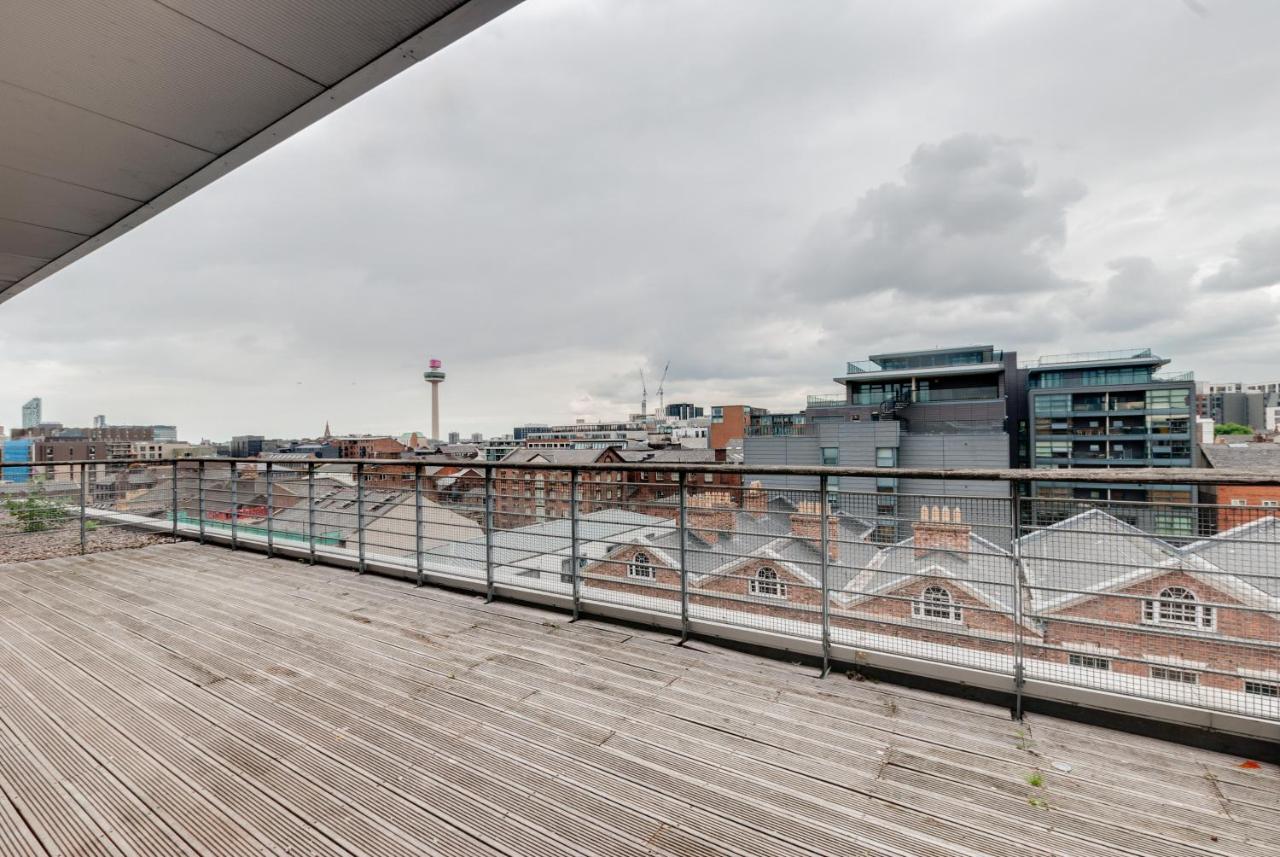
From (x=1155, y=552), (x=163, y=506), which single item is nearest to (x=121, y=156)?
(x=163, y=506)

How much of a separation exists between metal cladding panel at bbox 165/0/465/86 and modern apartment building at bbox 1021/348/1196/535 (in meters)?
34.0

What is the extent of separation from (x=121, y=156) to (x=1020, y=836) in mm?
5254

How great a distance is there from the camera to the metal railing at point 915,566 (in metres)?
1.86

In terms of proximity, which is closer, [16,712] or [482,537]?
[16,712]

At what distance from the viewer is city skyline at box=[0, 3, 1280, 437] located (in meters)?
6.57

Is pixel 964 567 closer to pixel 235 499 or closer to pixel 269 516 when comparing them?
pixel 269 516

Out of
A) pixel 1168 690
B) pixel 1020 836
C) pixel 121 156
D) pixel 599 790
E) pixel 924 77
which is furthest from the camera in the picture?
pixel 924 77

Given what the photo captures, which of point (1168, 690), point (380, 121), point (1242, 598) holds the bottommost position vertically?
point (1168, 690)

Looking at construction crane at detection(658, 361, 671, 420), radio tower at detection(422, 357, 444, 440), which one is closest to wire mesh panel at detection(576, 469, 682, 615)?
radio tower at detection(422, 357, 444, 440)

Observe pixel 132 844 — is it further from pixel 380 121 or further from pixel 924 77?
pixel 924 77

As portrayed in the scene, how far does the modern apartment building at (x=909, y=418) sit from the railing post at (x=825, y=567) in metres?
22.0

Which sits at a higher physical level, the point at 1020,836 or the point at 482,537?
the point at 482,537

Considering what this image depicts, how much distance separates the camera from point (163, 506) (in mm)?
6426

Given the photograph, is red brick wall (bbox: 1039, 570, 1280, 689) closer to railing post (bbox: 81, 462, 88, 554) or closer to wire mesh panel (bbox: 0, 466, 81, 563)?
railing post (bbox: 81, 462, 88, 554)
